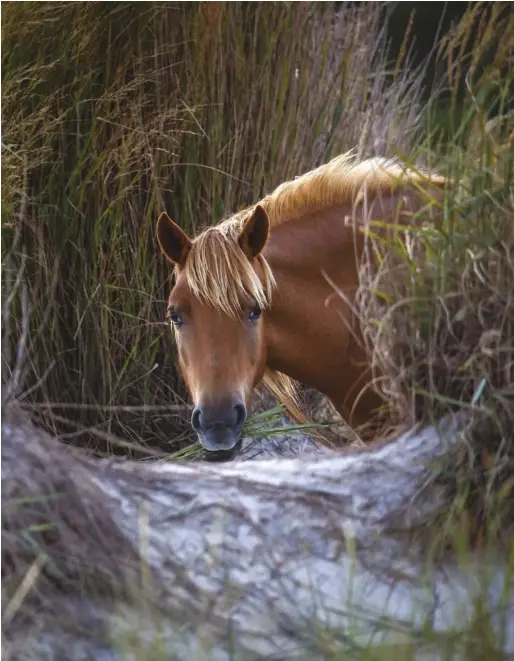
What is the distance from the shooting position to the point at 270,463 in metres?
2.12

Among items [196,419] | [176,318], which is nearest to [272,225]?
[176,318]

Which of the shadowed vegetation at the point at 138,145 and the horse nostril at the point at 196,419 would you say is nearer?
the horse nostril at the point at 196,419

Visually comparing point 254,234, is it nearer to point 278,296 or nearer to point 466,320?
point 278,296

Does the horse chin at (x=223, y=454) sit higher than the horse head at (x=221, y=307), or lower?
lower

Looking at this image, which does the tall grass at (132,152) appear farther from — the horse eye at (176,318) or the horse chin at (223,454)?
the horse eye at (176,318)

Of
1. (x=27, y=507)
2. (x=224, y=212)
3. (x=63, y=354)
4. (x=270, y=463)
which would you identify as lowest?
(x=63, y=354)

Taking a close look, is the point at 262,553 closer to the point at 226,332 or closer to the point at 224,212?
the point at 226,332

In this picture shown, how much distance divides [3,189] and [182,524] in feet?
4.43

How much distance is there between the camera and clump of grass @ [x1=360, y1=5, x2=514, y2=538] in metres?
1.90

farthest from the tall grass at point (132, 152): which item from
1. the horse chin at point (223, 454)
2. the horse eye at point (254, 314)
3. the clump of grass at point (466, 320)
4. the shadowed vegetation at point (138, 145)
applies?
the clump of grass at point (466, 320)

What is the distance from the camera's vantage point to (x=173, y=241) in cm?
296

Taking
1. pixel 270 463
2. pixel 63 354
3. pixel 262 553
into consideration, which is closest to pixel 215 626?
pixel 262 553

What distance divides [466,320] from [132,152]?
199cm

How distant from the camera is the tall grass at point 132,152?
3.43 metres
